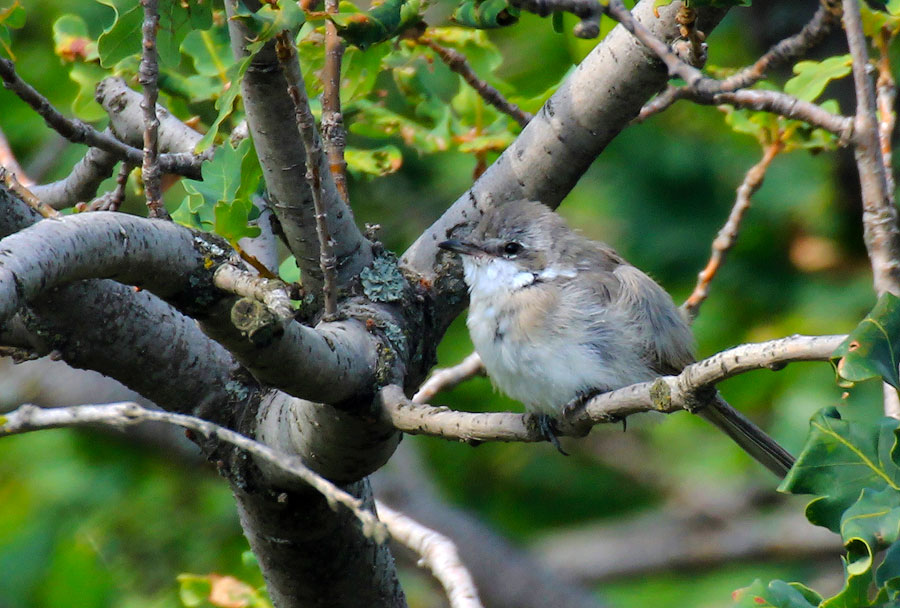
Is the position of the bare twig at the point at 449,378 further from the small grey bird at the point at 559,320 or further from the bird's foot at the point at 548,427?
the bird's foot at the point at 548,427

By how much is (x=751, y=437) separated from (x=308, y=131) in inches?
86.5

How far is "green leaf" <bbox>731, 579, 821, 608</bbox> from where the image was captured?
215 cm

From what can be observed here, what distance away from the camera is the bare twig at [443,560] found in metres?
2.44

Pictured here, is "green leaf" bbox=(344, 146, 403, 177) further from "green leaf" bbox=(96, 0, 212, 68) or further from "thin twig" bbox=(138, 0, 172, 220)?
"thin twig" bbox=(138, 0, 172, 220)

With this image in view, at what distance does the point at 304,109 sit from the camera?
257 centimetres

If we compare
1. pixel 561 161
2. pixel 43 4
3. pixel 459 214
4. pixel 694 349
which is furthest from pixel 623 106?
pixel 43 4

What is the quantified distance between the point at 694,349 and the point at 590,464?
509cm

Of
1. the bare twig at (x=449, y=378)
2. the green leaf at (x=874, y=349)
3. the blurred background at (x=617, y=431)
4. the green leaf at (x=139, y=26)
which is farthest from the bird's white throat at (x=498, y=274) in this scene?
the blurred background at (x=617, y=431)

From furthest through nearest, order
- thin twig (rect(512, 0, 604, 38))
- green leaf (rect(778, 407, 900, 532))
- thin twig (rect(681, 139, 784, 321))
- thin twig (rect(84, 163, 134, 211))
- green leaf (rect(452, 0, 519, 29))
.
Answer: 1. thin twig (rect(681, 139, 784, 321))
2. thin twig (rect(84, 163, 134, 211))
3. green leaf (rect(452, 0, 519, 29))
4. thin twig (rect(512, 0, 604, 38))
5. green leaf (rect(778, 407, 900, 532))

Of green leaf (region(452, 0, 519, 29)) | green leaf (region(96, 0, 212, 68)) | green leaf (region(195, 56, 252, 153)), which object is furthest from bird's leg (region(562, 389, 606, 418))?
green leaf (region(96, 0, 212, 68))

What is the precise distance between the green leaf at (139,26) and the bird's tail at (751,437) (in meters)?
2.23

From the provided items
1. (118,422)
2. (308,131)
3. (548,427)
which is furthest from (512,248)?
(118,422)

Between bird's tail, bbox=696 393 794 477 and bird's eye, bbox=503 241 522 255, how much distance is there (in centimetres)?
92

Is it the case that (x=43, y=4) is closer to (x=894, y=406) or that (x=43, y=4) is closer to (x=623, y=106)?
(x=623, y=106)
